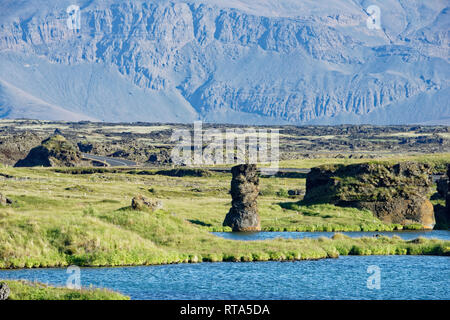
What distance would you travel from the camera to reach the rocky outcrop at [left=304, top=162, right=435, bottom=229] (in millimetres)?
75812

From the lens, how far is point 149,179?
140625 mm

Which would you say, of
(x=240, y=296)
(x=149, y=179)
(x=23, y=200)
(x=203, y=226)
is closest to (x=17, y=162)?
(x=149, y=179)

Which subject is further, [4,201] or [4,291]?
[4,201]

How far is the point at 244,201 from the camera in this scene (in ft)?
224

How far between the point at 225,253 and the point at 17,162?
139m

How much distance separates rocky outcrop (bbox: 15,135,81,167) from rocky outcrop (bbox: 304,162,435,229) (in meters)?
102

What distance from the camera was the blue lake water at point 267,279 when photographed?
3881 cm

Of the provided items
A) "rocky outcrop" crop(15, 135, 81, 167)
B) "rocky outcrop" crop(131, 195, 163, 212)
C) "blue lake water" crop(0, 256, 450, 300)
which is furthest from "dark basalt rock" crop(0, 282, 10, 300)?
"rocky outcrop" crop(15, 135, 81, 167)

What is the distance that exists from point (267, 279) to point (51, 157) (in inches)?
5418

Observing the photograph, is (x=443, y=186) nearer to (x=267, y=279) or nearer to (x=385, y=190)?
(x=385, y=190)

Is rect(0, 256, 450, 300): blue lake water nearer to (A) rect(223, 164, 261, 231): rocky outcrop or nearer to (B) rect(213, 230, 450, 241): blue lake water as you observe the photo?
(B) rect(213, 230, 450, 241): blue lake water

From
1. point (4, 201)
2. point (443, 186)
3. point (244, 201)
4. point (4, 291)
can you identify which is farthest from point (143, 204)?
point (443, 186)
